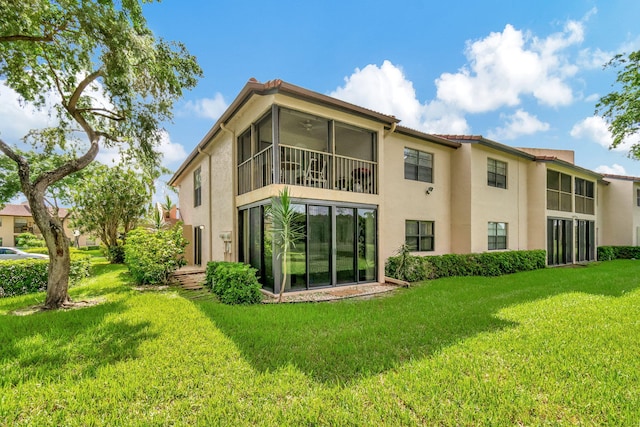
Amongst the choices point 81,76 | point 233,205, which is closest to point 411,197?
point 233,205

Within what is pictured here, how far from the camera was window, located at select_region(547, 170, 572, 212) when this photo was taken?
17.3 m

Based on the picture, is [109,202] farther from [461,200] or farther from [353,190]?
[461,200]

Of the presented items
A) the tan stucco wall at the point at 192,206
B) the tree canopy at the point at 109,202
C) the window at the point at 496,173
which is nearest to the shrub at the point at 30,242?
the tree canopy at the point at 109,202

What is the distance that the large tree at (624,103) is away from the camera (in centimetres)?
1614

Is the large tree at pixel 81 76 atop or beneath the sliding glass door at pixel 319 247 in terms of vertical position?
atop

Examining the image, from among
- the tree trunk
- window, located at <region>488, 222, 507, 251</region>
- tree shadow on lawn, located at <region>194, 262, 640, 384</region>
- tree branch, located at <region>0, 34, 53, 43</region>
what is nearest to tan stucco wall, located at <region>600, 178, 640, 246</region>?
window, located at <region>488, 222, 507, 251</region>

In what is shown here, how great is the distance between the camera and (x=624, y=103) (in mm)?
17203

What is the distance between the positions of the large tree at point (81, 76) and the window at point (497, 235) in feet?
49.4

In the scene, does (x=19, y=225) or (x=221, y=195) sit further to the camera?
(x=19, y=225)

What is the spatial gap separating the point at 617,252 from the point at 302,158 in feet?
87.0

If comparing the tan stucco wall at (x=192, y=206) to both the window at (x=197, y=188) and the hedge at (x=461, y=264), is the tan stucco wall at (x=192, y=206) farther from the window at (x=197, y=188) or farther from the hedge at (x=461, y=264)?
the hedge at (x=461, y=264)

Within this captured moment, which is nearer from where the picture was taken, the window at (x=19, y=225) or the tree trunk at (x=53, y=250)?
the tree trunk at (x=53, y=250)

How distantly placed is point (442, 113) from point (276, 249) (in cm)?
1657

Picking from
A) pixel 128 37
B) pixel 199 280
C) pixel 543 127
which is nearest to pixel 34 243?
pixel 199 280
